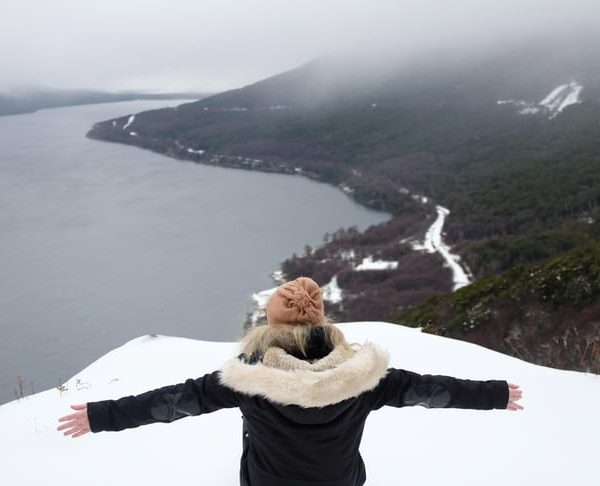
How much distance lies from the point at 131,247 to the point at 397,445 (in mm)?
39249

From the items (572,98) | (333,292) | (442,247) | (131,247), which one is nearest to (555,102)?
(572,98)

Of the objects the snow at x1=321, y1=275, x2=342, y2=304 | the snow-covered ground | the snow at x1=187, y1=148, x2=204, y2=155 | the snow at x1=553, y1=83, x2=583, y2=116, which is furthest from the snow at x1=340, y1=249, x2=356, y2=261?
the snow at x1=553, y1=83, x2=583, y2=116

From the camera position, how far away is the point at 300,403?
116 centimetres

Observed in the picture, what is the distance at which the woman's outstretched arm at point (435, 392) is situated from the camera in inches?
52.8

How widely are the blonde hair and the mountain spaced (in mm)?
4270

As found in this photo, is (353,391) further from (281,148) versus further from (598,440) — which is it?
(281,148)

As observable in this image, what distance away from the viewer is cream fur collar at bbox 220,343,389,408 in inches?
45.5

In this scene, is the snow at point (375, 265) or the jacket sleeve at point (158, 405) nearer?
the jacket sleeve at point (158, 405)

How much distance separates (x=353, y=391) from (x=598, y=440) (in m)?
1.75

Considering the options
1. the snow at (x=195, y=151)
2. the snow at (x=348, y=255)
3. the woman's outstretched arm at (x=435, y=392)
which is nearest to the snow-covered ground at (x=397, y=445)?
the woman's outstretched arm at (x=435, y=392)

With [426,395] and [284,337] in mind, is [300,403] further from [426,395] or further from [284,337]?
[426,395]

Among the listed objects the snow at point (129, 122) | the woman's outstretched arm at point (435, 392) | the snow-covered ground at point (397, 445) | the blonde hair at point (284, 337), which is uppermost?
the snow at point (129, 122)

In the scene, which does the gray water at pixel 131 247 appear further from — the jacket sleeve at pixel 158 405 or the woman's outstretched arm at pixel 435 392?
the woman's outstretched arm at pixel 435 392

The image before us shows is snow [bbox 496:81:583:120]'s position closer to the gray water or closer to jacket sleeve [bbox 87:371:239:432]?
the gray water
